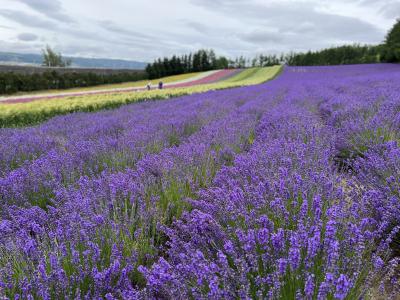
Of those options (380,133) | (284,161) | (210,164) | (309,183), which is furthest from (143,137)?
(380,133)

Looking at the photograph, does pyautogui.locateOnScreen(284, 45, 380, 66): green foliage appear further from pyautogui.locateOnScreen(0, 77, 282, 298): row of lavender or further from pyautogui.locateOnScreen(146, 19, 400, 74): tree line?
pyautogui.locateOnScreen(0, 77, 282, 298): row of lavender

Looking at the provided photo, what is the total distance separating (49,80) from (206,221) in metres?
30.4

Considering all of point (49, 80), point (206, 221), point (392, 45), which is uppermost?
point (392, 45)

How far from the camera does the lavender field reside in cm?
120

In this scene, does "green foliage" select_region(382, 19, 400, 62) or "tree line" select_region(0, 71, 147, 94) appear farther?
"green foliage" select_region(382, 19, 400, 62)

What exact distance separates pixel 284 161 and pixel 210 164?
0.81 meters

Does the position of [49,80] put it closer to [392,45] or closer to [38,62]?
[392,45]

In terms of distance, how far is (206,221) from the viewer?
72.3 inches

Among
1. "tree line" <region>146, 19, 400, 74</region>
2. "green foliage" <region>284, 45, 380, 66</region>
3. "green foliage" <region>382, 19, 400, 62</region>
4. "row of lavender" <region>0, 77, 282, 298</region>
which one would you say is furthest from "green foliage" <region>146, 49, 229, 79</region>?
"row of lavender" <region>0, 77, 282, 298</region>

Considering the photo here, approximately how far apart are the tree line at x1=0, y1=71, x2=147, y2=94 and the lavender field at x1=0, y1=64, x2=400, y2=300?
25.0m

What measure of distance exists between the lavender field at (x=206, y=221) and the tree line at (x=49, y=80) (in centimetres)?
2498

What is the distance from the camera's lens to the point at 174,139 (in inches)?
177

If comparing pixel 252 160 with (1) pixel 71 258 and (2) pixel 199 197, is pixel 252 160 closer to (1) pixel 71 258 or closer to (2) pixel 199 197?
(2) pixel 199 197

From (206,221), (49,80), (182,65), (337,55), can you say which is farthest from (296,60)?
(206,221)
